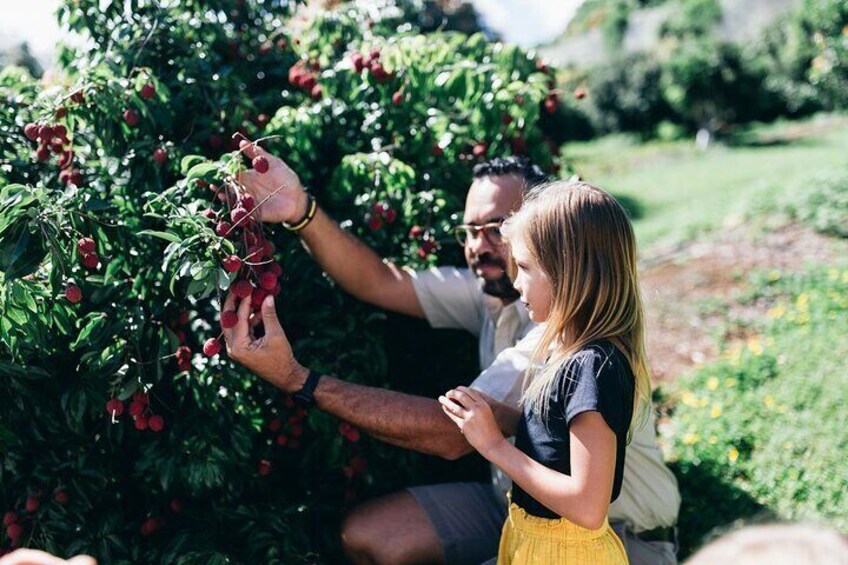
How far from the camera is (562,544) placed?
6.63 ft

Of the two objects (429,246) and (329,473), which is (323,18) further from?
(329,473)

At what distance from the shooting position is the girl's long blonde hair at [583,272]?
6.51ft

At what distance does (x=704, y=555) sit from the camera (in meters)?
1.27

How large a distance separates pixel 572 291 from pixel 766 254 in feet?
16.7

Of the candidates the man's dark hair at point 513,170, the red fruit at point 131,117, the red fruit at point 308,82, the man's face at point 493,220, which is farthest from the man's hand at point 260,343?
the red fruit at point 308,82

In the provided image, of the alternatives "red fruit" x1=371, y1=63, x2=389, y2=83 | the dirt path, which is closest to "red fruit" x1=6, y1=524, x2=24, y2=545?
"red fruit" x1=371, y1=63, x2=389, y2=83

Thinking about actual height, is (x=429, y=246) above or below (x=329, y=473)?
above

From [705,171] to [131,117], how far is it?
11908 millimetres

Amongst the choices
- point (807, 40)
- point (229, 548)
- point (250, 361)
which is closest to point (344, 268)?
point (250, 361)

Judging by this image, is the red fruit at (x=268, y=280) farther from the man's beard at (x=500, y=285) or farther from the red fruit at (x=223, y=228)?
the man's beard at (x=500, y=285)

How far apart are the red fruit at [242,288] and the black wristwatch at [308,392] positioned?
14.3 inches

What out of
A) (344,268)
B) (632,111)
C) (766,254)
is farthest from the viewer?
(632,111)

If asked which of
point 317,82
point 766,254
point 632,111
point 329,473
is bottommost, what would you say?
point 632,111

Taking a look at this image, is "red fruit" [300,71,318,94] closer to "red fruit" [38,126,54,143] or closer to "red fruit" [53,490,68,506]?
"red fruit" [38,126,54,143]
